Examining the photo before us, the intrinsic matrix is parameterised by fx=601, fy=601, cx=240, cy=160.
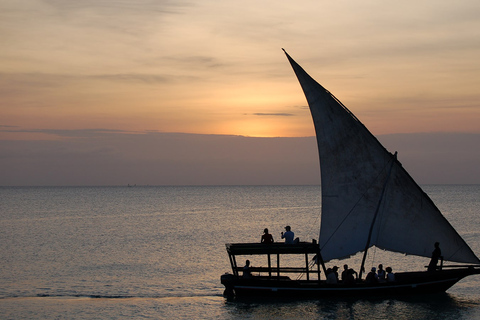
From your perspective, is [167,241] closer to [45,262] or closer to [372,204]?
[45,262]

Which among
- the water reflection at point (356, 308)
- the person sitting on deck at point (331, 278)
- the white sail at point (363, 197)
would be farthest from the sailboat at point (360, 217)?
the water reflection at point (356, 308)

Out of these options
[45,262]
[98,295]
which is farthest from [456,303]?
[45,262]

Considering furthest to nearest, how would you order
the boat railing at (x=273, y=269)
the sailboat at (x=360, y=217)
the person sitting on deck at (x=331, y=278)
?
the boat railing at (x=273, y=269) → the person sitting on deck at (x=331, y=278) → the sailboat at (x=360, y=217)

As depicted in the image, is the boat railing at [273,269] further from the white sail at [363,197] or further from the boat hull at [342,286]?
the white sail at [363,197]

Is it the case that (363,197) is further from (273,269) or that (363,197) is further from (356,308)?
(273,269)

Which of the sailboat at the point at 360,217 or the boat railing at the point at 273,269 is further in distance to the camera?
the boat railing at the point at 273,269

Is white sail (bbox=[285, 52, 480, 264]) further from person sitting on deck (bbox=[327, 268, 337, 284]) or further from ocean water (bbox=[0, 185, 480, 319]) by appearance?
ocean water (bbox=[0, 185, 480, 319])

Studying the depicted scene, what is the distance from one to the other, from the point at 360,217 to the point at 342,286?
156 inches

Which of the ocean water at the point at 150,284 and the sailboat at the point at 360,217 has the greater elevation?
the sailboat at the point at 360,217

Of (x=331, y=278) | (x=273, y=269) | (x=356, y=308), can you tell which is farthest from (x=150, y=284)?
(x=356, y=308)

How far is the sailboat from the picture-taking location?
3291 cm

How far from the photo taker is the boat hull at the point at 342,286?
3294 cm

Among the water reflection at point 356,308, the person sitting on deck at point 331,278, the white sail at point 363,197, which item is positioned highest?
the white sail at point 363,197

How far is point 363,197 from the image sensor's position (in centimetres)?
3375
